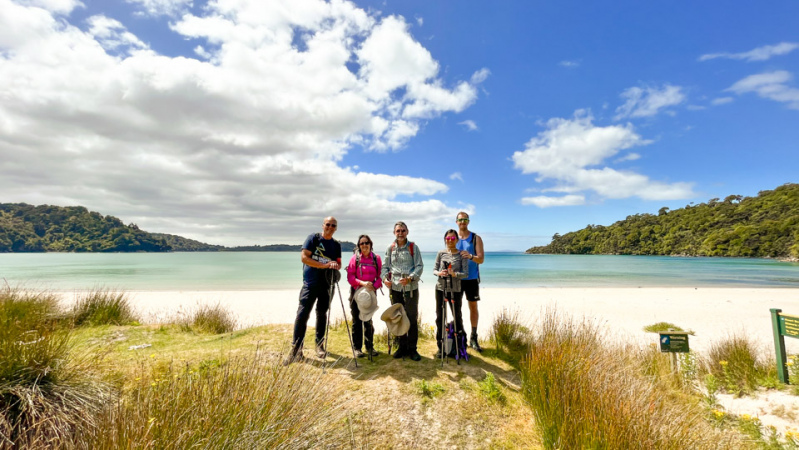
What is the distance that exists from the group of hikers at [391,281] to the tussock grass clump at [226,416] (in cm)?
227

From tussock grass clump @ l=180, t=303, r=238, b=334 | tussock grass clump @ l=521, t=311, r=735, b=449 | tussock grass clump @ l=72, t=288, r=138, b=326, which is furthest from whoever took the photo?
tussock grass clump @ l=72, t=288, r=138, b=326

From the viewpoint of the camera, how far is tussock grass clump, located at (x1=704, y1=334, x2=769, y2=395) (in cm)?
464

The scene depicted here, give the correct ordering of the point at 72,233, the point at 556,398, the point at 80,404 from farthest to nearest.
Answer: the point at 72,233, the point at 556,398, the point at 80,404

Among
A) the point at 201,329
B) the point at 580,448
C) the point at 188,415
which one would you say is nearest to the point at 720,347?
the point at 580,448

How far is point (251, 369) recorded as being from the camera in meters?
2.31

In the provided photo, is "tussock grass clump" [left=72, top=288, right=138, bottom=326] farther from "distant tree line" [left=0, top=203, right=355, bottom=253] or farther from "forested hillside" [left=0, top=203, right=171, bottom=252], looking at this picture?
"forested hillside" [left=0, top=203, right=171, bottom=252]

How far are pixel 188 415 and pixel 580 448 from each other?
2833mm

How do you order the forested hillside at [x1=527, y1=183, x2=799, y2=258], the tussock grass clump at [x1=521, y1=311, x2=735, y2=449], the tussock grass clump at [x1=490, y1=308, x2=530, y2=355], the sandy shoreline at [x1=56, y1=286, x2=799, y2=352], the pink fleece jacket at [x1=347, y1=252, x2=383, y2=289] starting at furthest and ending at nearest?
the forested hillside at [x1=527, y1=183, x2=799, y2=258], the sandy shoreline at [x1=56, y1=286, x2=799, y2=352], the tussock grass clump at [x1=490, y1=308, x2=530, y2=355], the pink fleece jacket at [x1=347, y1=252, x2=383, y2=289], the tussock grass clump at [x1=521, y1=311, x2=735, y2=449]

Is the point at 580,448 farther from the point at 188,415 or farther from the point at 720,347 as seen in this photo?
the point at 720,347

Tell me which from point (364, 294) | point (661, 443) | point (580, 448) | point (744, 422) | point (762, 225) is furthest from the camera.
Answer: point (762, 225)

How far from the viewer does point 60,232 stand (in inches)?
5207

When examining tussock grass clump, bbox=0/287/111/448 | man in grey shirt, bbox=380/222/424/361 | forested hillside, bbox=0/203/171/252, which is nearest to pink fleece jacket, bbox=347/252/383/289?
man in grey shirt, bbox=380/222/424/361

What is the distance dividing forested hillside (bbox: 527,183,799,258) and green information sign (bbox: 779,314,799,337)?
85289mm

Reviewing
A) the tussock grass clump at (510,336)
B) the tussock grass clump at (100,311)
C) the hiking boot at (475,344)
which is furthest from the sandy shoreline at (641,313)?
the hiking boot at (475,344)
